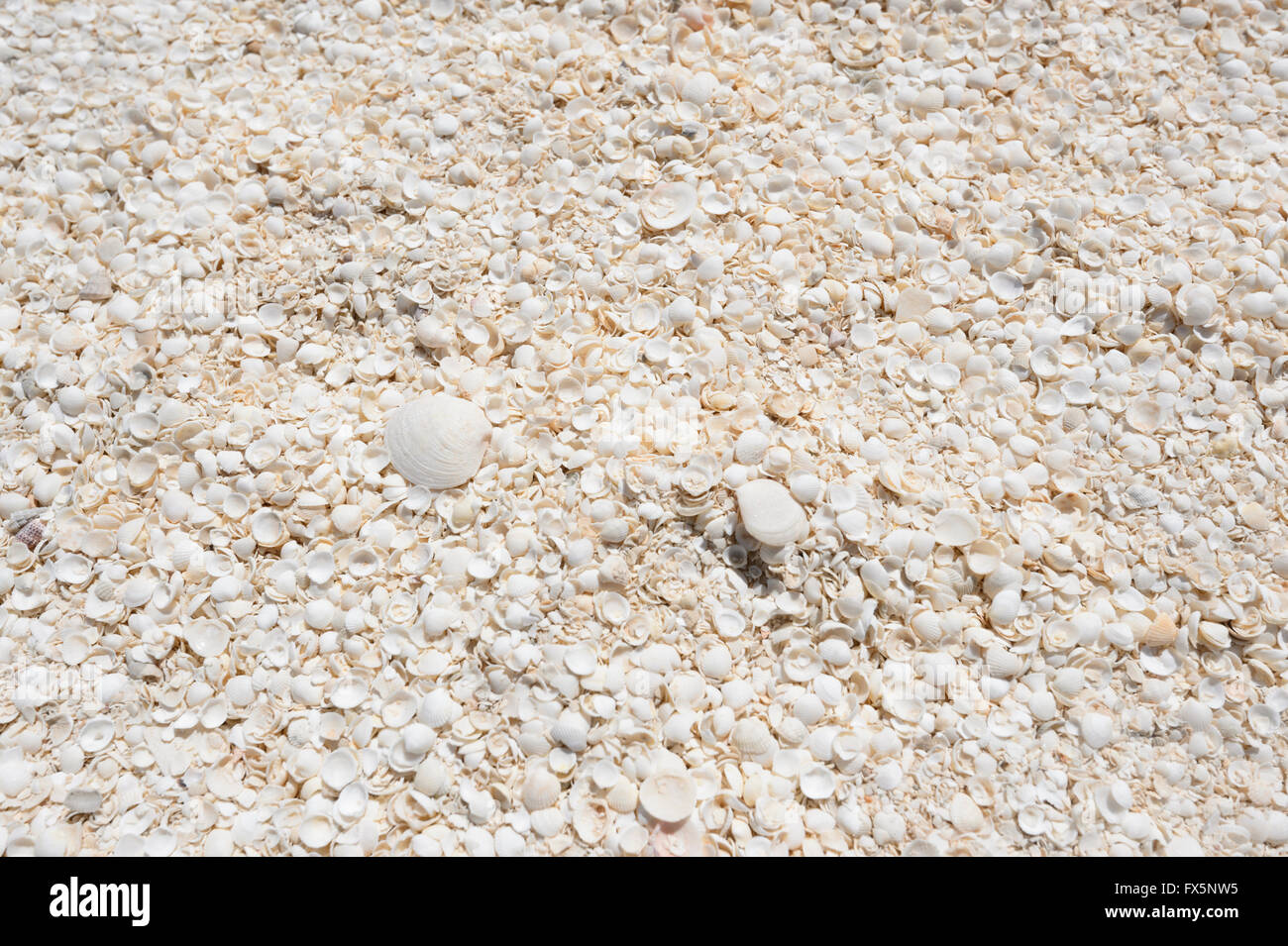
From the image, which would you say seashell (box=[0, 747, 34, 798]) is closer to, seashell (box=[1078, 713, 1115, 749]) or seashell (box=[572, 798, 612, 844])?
seashell (box=[572, 798, 612, 844])

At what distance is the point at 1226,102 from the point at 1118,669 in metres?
1.28

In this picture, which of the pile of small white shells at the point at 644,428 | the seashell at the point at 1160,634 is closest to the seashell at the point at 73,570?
the pile of small white shells at the point at 644,428

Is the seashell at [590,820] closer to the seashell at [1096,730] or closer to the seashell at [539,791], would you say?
the seashell at [539,791]

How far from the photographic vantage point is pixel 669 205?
1566mm

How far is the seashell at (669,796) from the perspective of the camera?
1.14 metres

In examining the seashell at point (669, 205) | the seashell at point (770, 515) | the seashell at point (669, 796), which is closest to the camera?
the seashell at point (669, 796)

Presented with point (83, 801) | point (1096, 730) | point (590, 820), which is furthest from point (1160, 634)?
point (83, 801)

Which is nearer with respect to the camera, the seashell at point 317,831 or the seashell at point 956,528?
the seashell at point 317,831

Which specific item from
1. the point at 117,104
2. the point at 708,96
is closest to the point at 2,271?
the point at 117,104

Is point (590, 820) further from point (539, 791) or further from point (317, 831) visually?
point (317, 831)

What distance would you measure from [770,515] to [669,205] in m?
0.68

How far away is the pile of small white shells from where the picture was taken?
47.2 inches

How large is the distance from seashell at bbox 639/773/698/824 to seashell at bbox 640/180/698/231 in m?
0.99

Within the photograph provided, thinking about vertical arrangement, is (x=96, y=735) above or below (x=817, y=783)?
below
